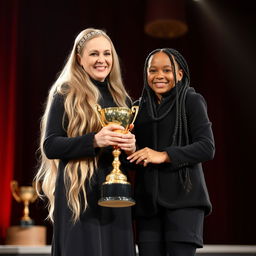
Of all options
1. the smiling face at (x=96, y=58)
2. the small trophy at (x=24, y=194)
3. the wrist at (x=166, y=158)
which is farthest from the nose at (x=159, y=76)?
the small trophy at (x=24, y=194)

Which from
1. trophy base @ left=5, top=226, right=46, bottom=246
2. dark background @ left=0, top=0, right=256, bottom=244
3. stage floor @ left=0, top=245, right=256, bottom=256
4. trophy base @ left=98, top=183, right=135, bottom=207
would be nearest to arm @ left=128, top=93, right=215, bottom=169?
trophy base @ left=98, top=183, right=135, bottom=207

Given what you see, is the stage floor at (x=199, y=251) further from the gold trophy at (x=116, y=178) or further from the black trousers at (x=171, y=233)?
the gold trophy at (x=116, y=178)

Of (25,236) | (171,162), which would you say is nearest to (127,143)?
(171,162)

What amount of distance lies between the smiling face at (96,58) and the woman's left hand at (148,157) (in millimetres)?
457

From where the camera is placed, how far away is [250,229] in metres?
6.17

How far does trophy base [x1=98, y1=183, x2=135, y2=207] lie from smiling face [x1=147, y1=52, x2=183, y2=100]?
0.47 m

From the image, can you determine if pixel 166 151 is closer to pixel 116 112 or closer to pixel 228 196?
pixel 116 112

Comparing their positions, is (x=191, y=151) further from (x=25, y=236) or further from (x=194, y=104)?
(x=25, y=236)

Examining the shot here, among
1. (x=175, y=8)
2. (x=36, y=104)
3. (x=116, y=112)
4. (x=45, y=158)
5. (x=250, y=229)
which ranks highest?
(x=175, y=8)

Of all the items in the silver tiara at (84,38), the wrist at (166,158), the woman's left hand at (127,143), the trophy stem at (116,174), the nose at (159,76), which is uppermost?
the silver tiara at (84,38)

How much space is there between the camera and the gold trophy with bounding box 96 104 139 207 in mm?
2188

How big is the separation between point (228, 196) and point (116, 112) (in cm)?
424

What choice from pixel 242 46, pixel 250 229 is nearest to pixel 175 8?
pixel 242 46

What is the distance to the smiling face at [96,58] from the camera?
2.50 meters
